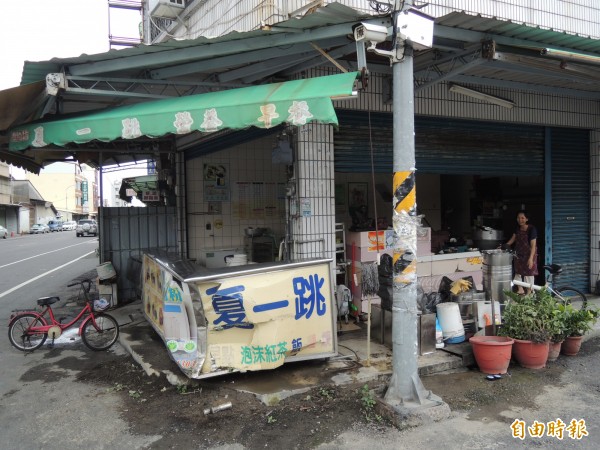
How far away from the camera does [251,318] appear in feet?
16.0

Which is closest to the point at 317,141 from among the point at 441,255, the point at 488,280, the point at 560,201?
the point at 441,255

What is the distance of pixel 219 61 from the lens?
228 inches

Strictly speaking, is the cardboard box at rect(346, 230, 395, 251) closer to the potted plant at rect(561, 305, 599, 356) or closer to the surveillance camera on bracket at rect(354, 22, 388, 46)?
the potted plant at rect(561, 305, 599, 356)

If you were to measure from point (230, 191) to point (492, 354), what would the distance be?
6524 mm

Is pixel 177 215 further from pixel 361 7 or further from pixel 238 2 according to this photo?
pixel 361 7

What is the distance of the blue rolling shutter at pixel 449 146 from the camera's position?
7.20 m

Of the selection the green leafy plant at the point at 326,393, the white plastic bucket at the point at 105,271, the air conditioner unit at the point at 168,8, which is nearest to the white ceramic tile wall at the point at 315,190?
the green leafy plant at the point at 326,393

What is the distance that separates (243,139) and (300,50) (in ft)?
9.42

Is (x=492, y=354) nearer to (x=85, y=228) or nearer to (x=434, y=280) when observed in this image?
(x=434, y=280)

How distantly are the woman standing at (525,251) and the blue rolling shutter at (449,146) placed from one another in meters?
1.21

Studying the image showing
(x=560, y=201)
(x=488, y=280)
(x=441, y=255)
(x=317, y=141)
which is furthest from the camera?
(x=560, y=201)

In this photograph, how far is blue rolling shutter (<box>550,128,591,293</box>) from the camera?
9.47 m

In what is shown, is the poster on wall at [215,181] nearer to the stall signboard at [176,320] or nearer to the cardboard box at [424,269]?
the stall signboard at [176,320]

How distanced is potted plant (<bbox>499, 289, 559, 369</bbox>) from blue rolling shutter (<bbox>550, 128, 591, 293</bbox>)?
434 centimetres
